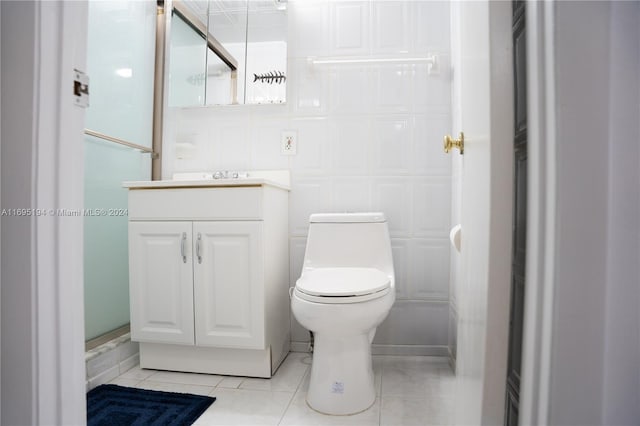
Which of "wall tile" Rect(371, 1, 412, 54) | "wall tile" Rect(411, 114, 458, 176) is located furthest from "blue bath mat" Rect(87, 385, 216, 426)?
"wall tile" Rect(371, 1, 412, 54)

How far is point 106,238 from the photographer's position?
167 centimetres

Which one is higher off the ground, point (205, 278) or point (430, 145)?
point (430, 145)

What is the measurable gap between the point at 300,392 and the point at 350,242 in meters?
0.69

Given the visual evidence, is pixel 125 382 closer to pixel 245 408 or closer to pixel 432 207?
pixel 245 408

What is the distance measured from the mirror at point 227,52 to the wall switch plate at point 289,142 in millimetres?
186

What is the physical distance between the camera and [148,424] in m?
1.20

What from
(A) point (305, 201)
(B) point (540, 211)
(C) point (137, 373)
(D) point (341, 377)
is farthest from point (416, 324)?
(B) point (540, 211)

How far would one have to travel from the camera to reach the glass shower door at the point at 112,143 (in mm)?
1580

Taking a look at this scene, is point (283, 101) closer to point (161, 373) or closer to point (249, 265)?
point (249, 265)

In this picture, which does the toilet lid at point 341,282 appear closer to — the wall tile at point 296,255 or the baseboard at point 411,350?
the wall tile at point 296,255

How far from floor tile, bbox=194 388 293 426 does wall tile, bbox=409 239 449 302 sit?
2.77 ft

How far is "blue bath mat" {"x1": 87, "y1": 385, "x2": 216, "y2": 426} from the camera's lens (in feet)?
3.99

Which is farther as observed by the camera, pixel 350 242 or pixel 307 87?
pixel 307 87

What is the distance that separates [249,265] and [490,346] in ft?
3.70
